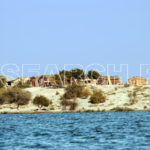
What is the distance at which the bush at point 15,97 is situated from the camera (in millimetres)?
95625

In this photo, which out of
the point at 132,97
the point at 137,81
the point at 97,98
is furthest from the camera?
the point at 137,81

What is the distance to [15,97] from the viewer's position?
315 ft

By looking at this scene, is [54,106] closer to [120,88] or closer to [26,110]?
[26,110]

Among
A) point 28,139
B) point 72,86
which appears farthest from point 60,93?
point 28,139

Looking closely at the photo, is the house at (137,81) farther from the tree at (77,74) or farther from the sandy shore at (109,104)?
the sandy shore at (109,104)

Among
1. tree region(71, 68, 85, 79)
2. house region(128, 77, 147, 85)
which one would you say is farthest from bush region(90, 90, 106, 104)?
tree region(71, 68, 85, 79)

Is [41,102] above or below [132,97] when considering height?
below

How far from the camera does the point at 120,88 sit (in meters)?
109

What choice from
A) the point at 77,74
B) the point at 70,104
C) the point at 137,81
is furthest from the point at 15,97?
the point at 77,74

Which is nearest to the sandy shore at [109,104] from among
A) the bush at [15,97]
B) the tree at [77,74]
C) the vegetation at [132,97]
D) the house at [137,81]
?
the vegetation at [132,97]

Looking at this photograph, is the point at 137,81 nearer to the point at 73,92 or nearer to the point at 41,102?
the point at 73,92

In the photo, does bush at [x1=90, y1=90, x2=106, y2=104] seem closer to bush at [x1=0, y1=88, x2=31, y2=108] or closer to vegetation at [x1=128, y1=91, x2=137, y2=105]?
vegetation at [x1=128, y1=91, x2=137, y2=105]

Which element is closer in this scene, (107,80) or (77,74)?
(107,80)

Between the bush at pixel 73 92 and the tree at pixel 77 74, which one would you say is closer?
the bush at pixel 73 92
